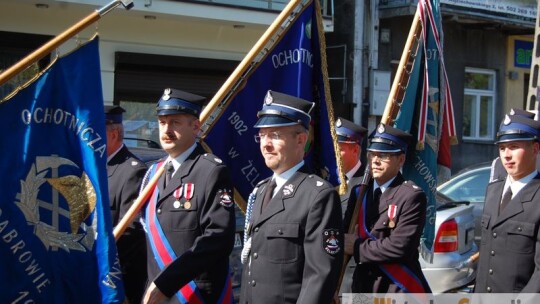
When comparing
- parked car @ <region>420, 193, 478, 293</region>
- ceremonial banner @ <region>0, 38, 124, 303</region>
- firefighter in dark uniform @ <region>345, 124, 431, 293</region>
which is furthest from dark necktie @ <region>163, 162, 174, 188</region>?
parked car @ <region>420, 193, 478, 293</region>

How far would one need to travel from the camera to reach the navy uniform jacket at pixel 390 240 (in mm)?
5402

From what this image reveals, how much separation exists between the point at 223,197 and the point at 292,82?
1.54 m

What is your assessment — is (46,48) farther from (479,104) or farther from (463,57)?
(479,104)

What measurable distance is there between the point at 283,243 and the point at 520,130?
1.66 m

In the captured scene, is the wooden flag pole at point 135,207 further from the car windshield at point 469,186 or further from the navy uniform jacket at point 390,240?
the car windshield at point 469,186

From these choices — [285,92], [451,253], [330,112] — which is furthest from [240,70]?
[451,253]

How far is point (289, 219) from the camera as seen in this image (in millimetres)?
4531

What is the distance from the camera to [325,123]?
6.13 meters

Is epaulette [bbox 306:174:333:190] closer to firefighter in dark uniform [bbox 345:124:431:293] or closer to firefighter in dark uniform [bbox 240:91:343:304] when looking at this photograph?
firefighter in dark uniform [bbox 240:91:343:304]

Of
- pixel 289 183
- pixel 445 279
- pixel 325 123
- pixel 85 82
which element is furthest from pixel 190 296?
pixel 445 279

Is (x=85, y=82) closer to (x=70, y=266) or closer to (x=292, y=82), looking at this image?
(x=70, y=266)

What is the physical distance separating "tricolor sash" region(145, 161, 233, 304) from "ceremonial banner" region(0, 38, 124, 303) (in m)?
0.33

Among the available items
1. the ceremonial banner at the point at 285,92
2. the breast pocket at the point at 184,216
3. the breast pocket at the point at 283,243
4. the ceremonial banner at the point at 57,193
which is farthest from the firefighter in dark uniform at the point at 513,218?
the ceremonial banner at the point at 57,193

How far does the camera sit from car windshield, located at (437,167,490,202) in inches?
435
